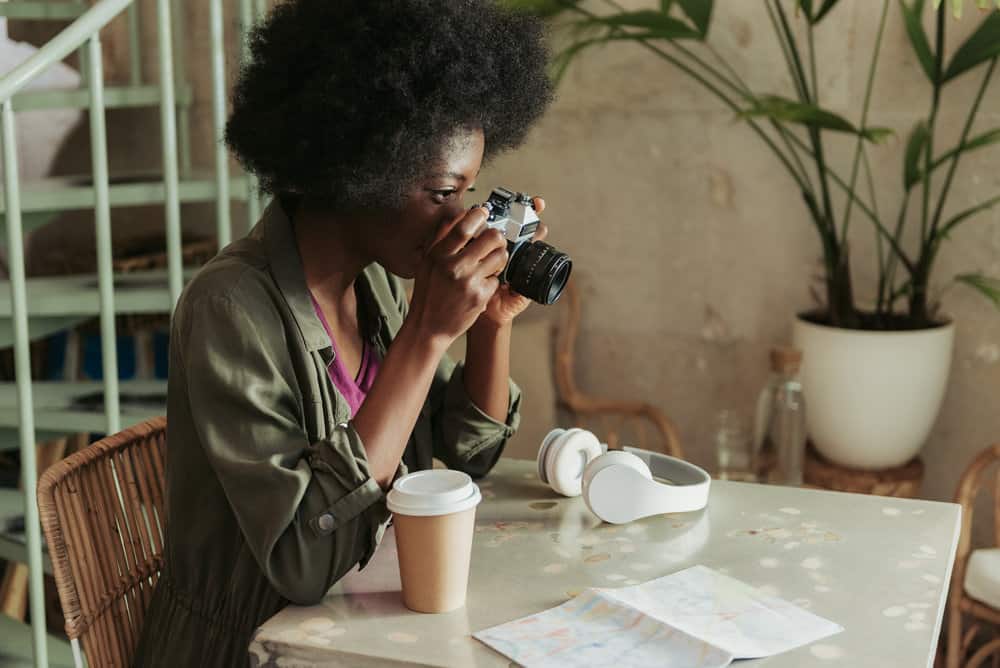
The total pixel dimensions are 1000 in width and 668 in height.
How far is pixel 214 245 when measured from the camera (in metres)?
3.06

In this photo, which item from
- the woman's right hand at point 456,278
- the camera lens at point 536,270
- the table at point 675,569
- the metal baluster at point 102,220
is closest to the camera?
the table at point 675,569

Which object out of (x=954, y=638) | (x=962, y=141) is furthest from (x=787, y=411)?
(x=962, y=141)

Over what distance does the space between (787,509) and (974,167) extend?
149 cm

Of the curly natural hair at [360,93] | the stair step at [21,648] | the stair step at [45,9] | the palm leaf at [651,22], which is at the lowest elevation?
the stair step at [21,648]

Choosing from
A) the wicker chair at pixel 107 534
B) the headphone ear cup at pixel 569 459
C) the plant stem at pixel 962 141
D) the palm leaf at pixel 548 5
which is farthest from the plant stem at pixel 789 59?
the wicker chair at pixel 107 534

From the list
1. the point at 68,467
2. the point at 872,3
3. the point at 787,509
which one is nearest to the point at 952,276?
the point at 872,3

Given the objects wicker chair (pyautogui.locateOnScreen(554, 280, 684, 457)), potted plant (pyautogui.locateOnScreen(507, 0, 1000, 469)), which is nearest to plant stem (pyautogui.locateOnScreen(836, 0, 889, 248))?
potted plant (pyautogui.locateOnScreen(507, 0, 1000, 469))

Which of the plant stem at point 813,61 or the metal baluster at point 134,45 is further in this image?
the metal baluster at point 134,45

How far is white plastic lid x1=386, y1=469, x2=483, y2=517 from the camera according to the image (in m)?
1.05

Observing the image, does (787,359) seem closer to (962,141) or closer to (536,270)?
(962,141)

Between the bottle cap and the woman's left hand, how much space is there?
3.78ft

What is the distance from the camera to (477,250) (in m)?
1.23

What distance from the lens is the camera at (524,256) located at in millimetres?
1316

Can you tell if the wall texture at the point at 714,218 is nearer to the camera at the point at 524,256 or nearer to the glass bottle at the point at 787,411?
the glass bottle at the point at 787,411
